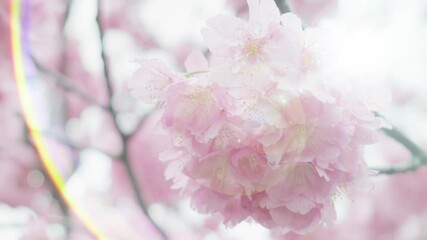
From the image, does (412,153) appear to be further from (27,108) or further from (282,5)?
(27,108)

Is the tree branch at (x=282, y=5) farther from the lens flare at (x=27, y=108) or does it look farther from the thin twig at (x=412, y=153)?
the lens flare at (x=27, y=108)

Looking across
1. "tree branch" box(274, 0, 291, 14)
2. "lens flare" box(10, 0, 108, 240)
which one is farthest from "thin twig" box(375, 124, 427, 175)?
"lens flare" box(10, 0, 108, 240)

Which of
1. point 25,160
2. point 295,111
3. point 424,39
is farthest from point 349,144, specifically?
point 25,160

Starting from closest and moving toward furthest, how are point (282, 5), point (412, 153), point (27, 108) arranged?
point (282, 5) < point (412, 153) < point (27, 108)

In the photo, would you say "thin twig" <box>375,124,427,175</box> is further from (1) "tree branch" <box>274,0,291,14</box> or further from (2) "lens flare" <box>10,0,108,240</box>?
(2) "lens flare" <box>10,0,108,240</box>

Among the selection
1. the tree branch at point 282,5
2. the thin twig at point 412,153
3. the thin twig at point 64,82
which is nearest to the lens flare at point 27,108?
the thin twig at point 64,82

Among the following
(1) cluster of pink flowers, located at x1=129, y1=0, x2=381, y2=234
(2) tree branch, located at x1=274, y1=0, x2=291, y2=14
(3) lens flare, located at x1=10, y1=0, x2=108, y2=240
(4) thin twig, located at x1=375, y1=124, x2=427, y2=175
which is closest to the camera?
(1) cluster of pink flowers, located at x1=129, y1=0, x2=381, y2=234

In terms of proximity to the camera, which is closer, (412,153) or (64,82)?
(412,153)

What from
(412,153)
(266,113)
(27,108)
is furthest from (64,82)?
(266,113)
